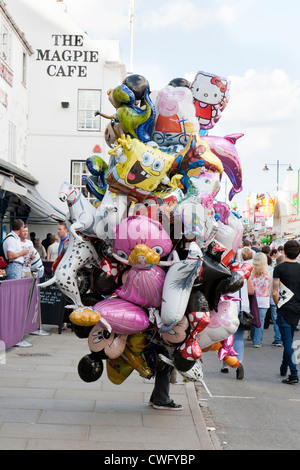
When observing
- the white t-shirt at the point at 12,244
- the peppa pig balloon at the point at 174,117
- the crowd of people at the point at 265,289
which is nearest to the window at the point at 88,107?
the crowd of people at the point at 265,289

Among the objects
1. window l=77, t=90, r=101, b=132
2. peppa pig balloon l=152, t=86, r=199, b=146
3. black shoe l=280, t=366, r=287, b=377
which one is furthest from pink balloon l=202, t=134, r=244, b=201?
window l=77, t=90, r=101, b=132

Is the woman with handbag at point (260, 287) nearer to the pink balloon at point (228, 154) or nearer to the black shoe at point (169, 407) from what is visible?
the black shoe at point (169, 407)

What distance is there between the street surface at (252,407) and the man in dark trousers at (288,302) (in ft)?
0.97

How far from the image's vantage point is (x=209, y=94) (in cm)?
604

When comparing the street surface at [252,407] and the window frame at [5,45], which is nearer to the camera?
the street surface at [252,407]

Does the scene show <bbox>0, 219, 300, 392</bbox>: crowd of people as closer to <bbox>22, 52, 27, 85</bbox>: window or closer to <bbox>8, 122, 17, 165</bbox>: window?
<bbox>8, 122, 17, 165</bbox>: window

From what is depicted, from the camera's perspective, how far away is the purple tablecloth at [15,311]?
29.5ft

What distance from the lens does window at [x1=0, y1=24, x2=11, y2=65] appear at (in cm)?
1903

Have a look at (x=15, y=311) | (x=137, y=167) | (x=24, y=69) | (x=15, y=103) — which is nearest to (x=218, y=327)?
(x=137, y=167)

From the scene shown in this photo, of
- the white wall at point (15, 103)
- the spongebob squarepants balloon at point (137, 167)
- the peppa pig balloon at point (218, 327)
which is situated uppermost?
the white wall at point (15, 103)

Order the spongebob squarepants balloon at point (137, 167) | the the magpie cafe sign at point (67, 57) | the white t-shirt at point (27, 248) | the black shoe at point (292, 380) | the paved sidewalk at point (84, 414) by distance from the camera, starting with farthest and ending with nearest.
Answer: the the magpie cafe sign at point (67, 57) → the white t-shirt at point (27, 248) → the black shoe at point (292, 380) → the spongebob squarepants balloon at point (137, 167) → the paved sidewalk at point (84, 414)

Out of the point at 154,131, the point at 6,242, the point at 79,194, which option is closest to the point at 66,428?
the point at 79,194

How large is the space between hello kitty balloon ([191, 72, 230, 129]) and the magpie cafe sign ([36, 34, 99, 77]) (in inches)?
745
